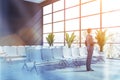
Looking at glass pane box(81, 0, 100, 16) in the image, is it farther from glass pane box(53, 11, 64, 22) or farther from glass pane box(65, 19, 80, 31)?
glass pane box(53, 11, 64, 22)

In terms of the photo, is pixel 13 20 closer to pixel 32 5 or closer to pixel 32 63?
pixel 32 5

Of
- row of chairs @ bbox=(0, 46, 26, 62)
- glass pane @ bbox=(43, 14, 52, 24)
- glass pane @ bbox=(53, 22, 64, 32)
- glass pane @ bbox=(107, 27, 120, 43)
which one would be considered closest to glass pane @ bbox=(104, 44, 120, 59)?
glass pane @ bbox=(107, 27, 120, 43)

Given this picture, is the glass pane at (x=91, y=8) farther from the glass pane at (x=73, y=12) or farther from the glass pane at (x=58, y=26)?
the glass pane at (x=58, y=26)

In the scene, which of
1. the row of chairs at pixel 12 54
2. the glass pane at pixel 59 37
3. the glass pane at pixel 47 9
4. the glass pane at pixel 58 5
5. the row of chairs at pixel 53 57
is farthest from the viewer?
the glass pane at pixel 47 9

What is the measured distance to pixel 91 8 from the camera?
420 inches

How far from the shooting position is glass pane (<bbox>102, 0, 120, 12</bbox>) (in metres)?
9.35

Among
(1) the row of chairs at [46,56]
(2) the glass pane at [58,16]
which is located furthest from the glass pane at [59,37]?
(1) the row of chairs at [46,56]

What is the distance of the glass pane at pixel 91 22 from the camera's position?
10328 millimetres

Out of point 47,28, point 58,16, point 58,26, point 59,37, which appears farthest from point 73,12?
point 47,28

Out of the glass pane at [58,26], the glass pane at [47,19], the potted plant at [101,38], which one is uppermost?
the glass pane at [47,19]

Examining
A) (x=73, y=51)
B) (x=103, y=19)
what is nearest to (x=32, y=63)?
(x=73, y=51)

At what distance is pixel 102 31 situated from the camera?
9.49m

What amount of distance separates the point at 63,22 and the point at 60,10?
38.1 inches

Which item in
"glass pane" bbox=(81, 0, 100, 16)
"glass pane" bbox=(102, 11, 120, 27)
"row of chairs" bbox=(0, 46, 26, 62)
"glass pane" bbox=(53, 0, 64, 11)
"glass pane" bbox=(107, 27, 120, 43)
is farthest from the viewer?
"glass pane" bbox=(53, 0, 64, 11)
